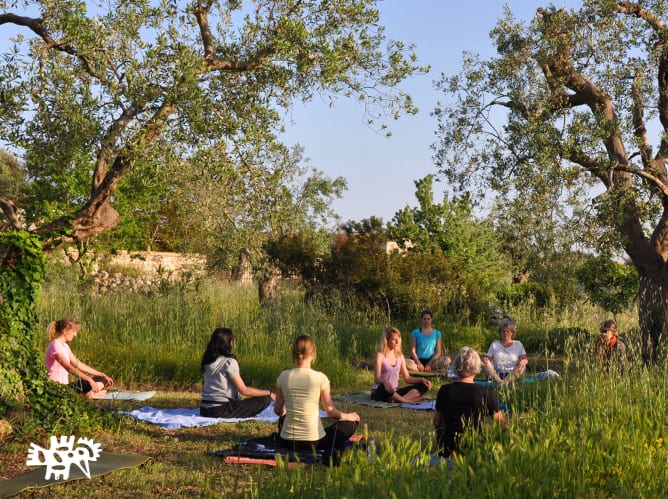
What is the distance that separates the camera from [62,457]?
6270 millimetres

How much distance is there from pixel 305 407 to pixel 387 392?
372 cm

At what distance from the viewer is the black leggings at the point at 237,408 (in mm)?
8461

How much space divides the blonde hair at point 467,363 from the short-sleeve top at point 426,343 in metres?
6.45

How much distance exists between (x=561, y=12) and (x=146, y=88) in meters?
7.39

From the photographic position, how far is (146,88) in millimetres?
8461

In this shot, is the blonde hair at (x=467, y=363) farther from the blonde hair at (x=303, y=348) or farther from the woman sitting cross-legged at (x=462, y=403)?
the blonde hair at (x=303, y=348)

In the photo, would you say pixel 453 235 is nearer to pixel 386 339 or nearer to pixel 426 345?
A: pixel 426 345

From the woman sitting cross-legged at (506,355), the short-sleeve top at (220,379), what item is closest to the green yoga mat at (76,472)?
the short-sleeve top at (220,379)

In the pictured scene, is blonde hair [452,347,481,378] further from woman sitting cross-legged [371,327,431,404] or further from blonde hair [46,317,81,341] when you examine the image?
blonde hair [46,317,81,341]

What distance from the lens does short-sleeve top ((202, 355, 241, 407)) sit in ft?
27.6

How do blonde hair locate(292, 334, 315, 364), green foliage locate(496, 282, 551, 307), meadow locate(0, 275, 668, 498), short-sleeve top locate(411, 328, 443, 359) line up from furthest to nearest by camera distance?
1. green foliage locate(496, 282, 551, 307)
2. short-sleeve top locate(411, 328, 443, 359)
3. blonde hair locate(292, 334, 315, 364)
4. meadow locate(0, 275, 668, 498)

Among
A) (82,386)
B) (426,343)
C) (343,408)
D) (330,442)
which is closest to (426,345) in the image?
(426,343)

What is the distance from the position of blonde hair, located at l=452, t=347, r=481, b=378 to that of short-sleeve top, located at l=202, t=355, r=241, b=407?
2909 millimetres

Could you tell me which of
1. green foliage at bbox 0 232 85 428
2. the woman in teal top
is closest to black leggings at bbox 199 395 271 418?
green foliage at bbox 0 232 85 428
